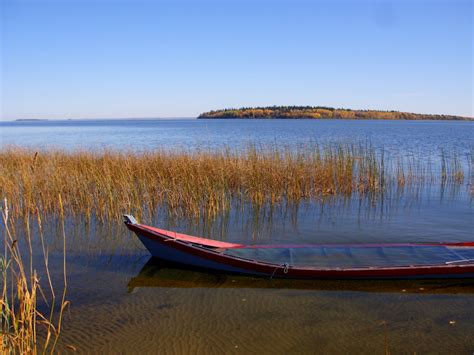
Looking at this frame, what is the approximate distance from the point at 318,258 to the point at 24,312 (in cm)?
461

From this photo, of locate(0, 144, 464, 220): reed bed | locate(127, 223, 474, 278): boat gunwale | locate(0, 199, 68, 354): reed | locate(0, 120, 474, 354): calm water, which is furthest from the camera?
locate(0, 144, 464, 220): reed bed

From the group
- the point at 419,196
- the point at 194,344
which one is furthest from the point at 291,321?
the point at 419,196

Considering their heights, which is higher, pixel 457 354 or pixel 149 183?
pixel 149 183

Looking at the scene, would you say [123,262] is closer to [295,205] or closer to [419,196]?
[295,205]

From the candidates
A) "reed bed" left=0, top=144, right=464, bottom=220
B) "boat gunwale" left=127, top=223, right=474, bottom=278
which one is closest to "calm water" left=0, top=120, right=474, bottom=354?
"boat gunwale" left=127, top=223, right=474, bottom=278

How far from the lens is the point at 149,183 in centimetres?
1148

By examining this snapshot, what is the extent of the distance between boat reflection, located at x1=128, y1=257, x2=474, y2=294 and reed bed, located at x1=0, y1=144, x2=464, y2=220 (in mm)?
3258

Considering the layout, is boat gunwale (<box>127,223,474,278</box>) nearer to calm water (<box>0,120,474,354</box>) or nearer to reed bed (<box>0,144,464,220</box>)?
calm water (<box>0,120,474,354</box>)

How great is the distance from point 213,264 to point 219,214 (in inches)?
140

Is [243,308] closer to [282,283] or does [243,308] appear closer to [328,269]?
[282,283]

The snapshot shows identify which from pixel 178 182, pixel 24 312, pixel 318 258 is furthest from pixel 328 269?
pixel 178 182

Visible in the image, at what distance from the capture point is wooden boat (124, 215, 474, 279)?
6.17 metres

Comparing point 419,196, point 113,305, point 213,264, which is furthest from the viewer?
point 419,196

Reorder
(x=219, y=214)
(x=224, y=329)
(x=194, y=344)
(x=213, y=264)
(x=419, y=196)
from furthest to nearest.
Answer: (x=419, y=196) → (x=219, y=214) → (x=213, y=264) → (x=224, y=329) → (x=194, y=344)
